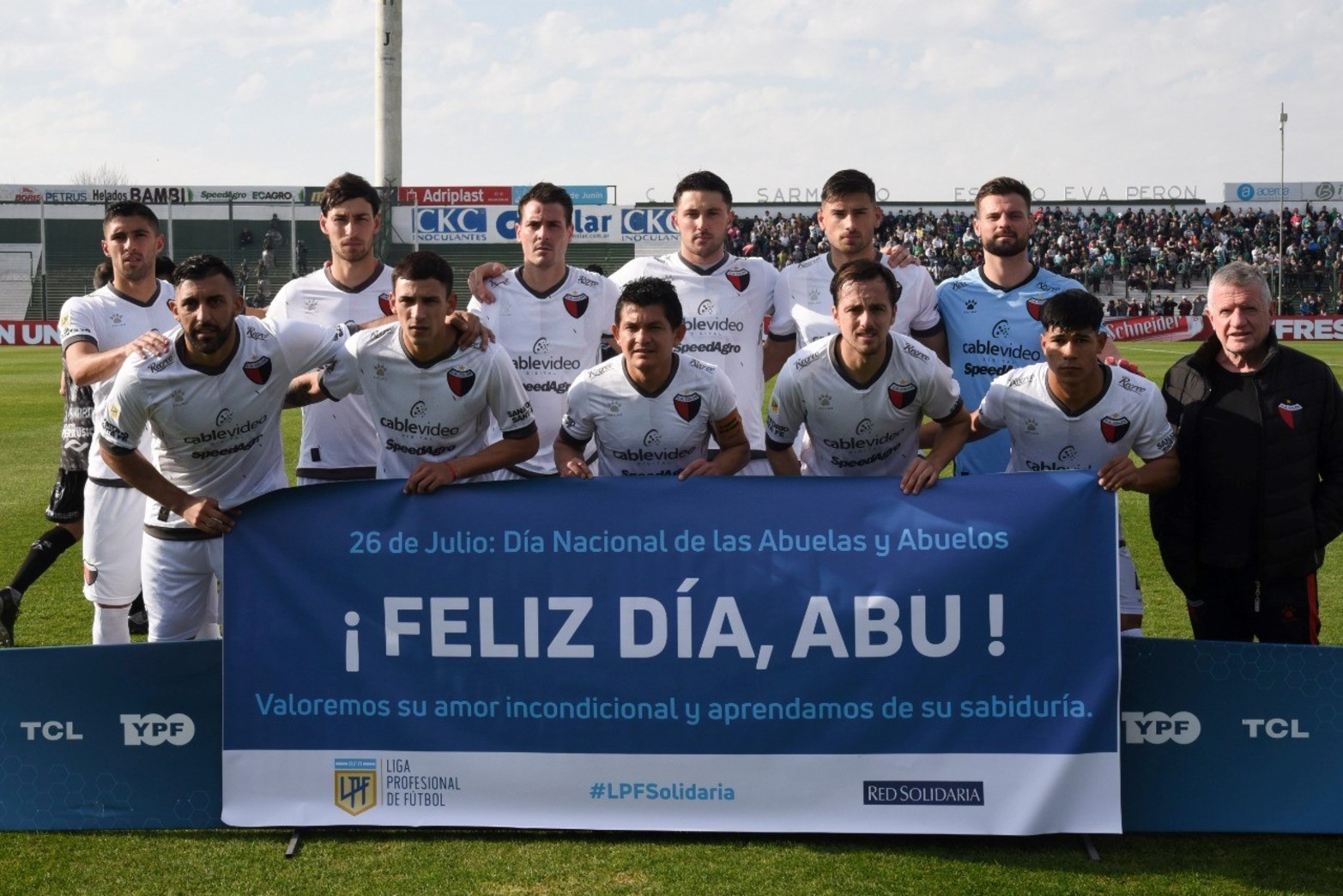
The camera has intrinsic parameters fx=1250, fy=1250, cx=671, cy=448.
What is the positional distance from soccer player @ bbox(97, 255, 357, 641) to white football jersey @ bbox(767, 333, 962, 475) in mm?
1878

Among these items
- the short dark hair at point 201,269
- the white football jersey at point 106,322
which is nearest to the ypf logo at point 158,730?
the short dark hair at point 201,269

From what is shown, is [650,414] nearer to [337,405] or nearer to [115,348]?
[337,405]

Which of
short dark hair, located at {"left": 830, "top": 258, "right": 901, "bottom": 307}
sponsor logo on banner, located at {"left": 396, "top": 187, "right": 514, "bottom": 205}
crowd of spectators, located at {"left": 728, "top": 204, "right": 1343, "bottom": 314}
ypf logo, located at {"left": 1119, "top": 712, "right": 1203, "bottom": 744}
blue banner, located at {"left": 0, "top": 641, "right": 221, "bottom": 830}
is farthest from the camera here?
sponsor logo on banner, located at {"left": 396, "top": 187, "right": 514, "bottom": 205}

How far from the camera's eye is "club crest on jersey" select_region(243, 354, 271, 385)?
4859 millimetres

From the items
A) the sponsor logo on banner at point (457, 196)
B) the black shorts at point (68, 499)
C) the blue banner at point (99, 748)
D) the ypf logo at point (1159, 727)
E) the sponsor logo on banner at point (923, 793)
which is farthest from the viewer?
the sponsor logo on banner at point (457, 196)

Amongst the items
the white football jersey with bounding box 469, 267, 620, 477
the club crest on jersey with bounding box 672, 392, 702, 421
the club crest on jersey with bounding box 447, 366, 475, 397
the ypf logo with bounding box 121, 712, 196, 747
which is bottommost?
the ypf logo with bounding box 121, 712, 196, 747

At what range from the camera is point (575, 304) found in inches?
240

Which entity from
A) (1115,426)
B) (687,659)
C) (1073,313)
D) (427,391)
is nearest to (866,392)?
(1073,313)

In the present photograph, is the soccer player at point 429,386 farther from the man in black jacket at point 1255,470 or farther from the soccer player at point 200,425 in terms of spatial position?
the man in black jacket at point 1255,470

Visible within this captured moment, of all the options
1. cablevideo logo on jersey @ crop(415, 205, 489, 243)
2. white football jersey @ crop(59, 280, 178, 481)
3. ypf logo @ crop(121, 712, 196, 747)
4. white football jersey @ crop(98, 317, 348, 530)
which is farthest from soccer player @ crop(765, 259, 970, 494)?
cablevideo logo on jersey @ crop(415, 205, 489, 243)

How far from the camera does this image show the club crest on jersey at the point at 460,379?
194 inches

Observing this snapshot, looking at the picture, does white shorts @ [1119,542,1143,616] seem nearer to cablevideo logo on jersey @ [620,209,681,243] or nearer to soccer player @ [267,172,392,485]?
soccer player @ [267,172,392,485]

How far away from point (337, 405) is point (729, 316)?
6.43 feet

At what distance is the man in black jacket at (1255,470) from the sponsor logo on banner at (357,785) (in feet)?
10.5
